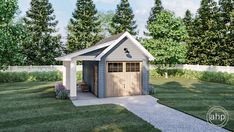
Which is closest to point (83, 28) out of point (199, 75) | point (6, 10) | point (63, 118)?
point (199, 75)

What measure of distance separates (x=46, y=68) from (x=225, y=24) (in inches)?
928

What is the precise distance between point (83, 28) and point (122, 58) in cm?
1992

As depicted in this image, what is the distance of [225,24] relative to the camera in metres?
31.5

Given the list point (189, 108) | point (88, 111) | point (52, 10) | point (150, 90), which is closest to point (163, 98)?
point (150, 90)

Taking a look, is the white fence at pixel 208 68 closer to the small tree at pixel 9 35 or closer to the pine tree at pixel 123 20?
the pine tree at pixel 123 20

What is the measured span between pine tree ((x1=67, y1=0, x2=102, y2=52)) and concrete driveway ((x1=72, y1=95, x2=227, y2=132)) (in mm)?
20493

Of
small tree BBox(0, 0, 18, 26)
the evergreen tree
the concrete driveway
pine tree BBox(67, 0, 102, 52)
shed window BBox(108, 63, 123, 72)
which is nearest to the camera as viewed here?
the concrete driveway

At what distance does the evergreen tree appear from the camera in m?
31.4

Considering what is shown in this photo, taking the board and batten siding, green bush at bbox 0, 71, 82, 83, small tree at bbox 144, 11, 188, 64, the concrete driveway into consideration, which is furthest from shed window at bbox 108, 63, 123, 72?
small tree at bbox 144, 11, 188, 64

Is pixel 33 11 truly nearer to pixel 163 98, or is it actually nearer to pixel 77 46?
pixel 77 46

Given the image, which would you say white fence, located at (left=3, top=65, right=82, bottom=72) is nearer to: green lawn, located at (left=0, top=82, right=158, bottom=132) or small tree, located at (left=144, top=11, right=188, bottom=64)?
small tree, located at (left=144, top=11, right=188, bottom=64)

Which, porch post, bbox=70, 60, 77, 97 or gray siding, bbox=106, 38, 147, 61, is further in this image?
gray siding, bbox=106, 38, 147, 61

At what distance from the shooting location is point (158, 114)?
11.3 metres

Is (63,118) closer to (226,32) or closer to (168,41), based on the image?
(168,41)
